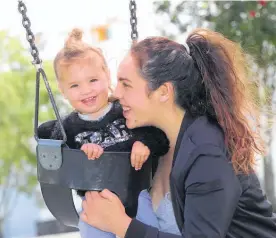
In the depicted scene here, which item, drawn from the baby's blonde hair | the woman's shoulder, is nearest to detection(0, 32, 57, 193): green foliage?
the baby's blonde hair

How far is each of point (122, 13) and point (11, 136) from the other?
3.49 feet

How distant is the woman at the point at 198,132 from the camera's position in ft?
4.25

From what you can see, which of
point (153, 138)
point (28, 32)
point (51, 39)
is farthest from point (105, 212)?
point (51, 39)

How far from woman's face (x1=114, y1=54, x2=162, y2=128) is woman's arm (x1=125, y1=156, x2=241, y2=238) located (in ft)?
0.71

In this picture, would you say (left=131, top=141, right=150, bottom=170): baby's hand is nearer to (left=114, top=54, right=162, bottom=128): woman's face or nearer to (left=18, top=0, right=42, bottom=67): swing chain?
(left=114, top=54, right=162, bottom=128): woman's face

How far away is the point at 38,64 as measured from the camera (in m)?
1.52

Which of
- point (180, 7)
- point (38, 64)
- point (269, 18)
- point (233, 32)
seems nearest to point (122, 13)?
point (180, 7)

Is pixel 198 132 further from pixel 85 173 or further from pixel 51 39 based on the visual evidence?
pixel 51 39

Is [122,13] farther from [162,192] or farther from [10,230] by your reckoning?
[162,192]

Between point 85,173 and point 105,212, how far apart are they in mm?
110

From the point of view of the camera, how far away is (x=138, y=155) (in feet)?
4.88

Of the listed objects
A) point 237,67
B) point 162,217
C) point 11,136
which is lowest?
point 11,136

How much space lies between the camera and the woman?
4.25ft

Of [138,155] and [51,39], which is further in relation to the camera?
[51,39]
